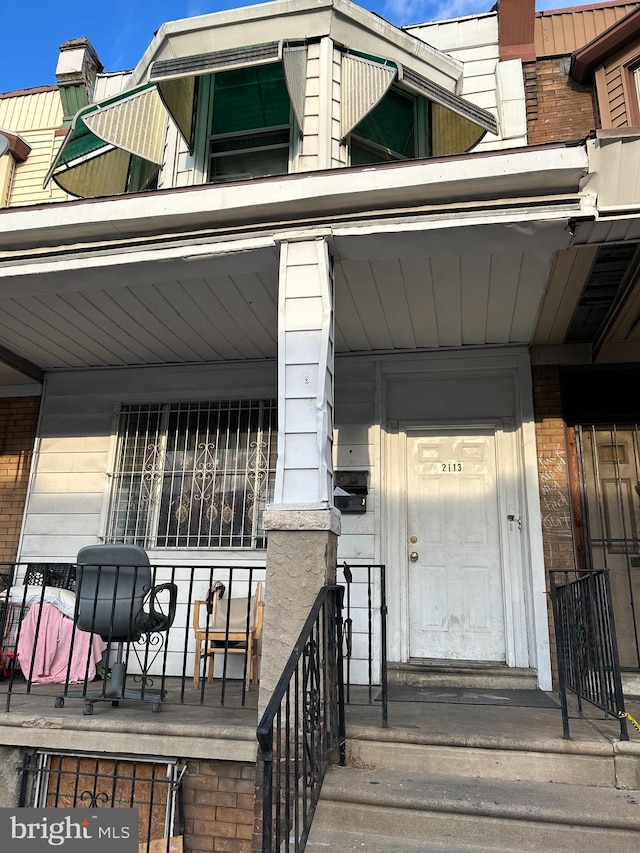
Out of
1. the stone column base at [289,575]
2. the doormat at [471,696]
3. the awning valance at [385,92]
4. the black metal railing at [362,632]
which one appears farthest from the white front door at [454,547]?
the awning valance at [385,92]

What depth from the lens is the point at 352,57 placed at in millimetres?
5020

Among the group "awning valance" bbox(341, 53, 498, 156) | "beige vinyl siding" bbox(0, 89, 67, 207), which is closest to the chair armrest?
"awning valance" bbox(341, 53, 498, 156)

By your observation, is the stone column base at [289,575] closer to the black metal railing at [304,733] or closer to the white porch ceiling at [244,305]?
the black metal railing at [304,733]

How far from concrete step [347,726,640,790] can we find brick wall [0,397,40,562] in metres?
4.26

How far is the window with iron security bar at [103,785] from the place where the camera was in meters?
3.26

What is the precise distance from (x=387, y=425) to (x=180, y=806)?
3.31 metres

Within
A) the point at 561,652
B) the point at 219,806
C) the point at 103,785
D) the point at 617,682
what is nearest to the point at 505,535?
the point at 561,652

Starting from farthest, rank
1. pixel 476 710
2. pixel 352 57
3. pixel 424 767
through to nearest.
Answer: pixel 352 57 < pixel 476 710 < pixel 424 767

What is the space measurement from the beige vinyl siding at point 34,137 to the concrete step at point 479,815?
5.92 metres

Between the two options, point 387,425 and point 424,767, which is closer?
point 424,767

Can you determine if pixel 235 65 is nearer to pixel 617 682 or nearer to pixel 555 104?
pixel 555 104

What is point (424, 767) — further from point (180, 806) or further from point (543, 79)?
point (543, 79)

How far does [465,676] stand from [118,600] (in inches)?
104

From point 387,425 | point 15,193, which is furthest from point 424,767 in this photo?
point 15,193
